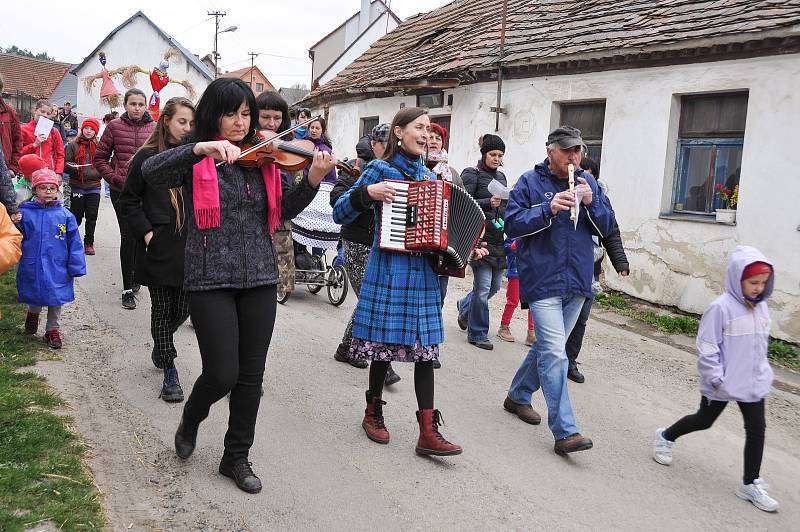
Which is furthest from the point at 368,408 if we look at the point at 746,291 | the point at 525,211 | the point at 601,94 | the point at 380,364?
the point at 601,94

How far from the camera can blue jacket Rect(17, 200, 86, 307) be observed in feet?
19.5

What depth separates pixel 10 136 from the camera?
326 inches

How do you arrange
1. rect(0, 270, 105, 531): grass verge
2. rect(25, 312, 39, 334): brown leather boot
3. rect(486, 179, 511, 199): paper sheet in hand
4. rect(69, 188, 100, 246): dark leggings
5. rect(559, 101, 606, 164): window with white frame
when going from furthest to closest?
rect(559, 101, 606, 164): window with white frame < rect(69, 188, 100, 246): dark leggings < rect(486, 179, 511, 199): paper sheet in hand < rect(25, 312, 39, 334): brown leather boot < rect(0, 270, 105, 531): grass verge

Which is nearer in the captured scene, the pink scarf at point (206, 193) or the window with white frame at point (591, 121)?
the pink scarf at point (206, 193)

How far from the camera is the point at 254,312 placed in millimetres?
3768

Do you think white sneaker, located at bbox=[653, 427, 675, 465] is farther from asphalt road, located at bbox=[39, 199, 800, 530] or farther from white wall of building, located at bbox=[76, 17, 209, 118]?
white wall of building, located at bbox=[76, 17, 209, 118]

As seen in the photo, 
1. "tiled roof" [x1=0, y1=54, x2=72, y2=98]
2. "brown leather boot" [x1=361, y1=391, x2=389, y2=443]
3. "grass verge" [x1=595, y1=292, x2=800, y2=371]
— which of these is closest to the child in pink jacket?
"brown leather boot" [x1=361, y1=391, x2=389, y2=443]

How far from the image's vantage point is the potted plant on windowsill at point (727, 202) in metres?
9.47

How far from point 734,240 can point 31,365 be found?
26.4 ft

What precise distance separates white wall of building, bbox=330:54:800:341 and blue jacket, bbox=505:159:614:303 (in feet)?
16.2

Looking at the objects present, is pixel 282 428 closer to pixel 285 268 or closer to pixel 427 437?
pixel 427 437

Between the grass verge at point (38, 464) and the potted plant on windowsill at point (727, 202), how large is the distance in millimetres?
8063

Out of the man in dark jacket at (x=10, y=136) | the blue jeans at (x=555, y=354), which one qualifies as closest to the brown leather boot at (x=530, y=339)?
the blue jeans at (x=555, y=354)

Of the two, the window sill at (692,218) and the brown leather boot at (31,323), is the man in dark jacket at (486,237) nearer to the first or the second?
the window sill at (692,218)
